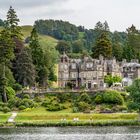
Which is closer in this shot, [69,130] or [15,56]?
[69,130]

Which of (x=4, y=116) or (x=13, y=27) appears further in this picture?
(x=13, y=27)

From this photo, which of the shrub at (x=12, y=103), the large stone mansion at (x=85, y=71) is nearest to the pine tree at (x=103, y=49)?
the large stone mansion at (x=85, y=71)

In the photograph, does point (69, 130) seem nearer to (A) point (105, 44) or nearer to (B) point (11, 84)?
(B) point (11, 84)

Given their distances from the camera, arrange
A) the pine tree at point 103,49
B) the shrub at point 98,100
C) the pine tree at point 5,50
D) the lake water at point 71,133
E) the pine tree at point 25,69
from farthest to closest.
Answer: the pine tree at point 103,49 < the pine tree at point 25,69 < the pine tree at point 5,50 < the shrub at point 98,100 < the lake water at point 71,133

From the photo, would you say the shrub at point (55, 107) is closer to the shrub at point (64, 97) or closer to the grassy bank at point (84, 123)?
the shrub at point (64, 97)

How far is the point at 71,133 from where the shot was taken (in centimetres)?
7194

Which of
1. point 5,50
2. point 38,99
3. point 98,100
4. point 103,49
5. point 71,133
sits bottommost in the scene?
point 71,133

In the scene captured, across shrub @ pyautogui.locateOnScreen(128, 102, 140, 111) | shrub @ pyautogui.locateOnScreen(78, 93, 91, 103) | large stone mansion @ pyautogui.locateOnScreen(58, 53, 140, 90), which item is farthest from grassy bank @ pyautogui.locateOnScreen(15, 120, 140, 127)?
large stone mansion @ pyautogui.locateOnScreen(58, 53, 140, 90)

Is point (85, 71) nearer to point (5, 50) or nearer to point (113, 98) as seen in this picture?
point (5, 50)

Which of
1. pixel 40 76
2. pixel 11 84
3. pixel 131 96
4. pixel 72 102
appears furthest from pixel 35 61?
pixel 131 96

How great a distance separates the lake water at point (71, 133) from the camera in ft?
220

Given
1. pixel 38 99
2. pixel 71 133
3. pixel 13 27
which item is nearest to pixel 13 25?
pixel 13 27

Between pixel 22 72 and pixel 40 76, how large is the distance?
8.29 m

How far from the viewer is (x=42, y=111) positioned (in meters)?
96.2
